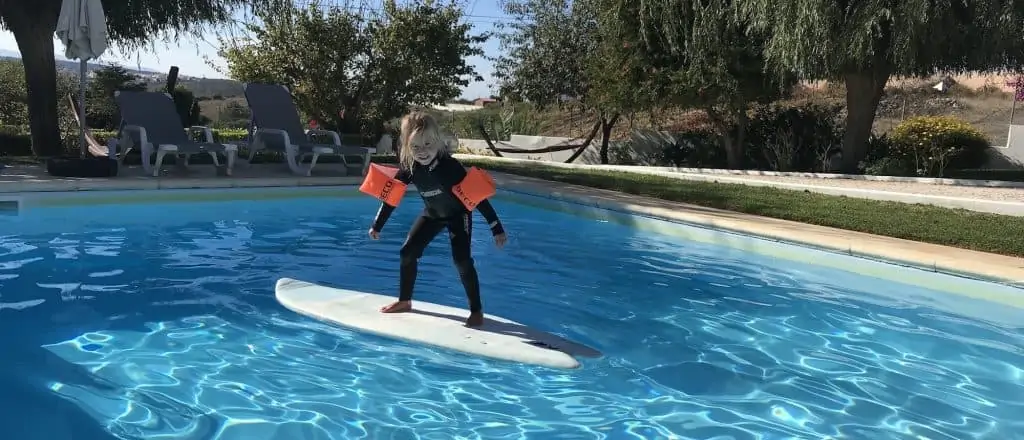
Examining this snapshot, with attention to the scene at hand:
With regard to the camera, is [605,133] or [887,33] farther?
[605,133]

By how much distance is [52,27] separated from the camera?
12.2 meters

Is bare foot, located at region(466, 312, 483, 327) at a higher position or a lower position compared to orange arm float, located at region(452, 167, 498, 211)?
lower

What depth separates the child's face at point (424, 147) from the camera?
4.16m

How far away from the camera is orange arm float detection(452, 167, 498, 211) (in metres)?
4.18

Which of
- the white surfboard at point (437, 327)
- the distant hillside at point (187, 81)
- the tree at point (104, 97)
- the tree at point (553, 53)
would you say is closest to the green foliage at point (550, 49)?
the tree at point (553, 53)

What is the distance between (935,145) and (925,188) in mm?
4424

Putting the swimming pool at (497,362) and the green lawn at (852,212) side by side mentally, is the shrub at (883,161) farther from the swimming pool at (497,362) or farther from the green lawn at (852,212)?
the swimming pool at (497,362)

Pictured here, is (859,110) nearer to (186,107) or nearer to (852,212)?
(852,212)

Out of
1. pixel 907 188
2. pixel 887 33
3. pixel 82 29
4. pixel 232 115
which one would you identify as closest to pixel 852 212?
pixel 907 188

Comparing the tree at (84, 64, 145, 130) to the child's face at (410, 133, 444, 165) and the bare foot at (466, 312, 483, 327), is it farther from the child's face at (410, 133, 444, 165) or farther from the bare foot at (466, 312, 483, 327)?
the bare foot at (466, 312, 483, 327)

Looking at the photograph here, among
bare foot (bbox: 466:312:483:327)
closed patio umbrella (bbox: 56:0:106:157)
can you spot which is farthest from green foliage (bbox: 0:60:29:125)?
bare foot (bbox: 466:312:483:327)

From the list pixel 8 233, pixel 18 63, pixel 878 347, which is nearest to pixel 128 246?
pixel 8 233

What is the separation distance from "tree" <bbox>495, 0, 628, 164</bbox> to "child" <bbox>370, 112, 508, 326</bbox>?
1437 centimetres

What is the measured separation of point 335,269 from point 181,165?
22.9 ft
